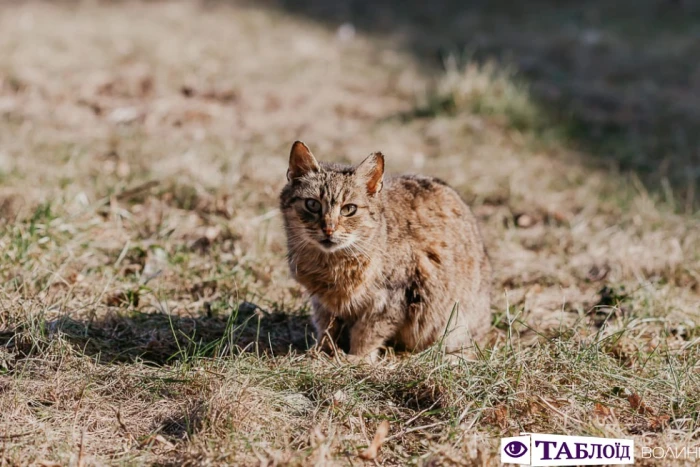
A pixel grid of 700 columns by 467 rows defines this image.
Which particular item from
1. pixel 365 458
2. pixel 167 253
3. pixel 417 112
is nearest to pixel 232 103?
pixel 417 112

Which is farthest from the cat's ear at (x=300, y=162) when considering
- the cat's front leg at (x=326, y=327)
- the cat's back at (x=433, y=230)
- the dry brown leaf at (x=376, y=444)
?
the dry brown leaf at (x=376, y=444)

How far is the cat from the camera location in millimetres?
3262

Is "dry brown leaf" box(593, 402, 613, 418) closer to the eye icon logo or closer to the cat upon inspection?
the eye icon logo

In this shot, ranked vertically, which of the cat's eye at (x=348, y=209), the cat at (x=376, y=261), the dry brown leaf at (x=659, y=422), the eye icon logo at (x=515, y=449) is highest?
the cat's eye at (x=348, y=209)

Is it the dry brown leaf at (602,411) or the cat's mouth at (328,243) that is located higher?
the cat's mouth at (328,243)

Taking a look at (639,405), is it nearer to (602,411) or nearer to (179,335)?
(602,411)

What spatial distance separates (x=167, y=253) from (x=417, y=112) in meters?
3.75

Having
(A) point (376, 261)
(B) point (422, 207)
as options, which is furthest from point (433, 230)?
(A) point (376, 261)

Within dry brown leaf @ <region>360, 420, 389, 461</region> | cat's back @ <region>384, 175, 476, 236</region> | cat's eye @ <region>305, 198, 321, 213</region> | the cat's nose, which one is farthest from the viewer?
cat's back @ <region>384, 175, 476, 236</region>

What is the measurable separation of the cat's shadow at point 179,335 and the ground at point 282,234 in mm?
17

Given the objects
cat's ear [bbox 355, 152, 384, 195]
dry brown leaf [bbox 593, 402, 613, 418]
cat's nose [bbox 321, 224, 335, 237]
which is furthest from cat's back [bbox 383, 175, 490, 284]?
dry brown leaf [bbox 593, 402, 613, 418]

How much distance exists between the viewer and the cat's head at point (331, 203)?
3.20m

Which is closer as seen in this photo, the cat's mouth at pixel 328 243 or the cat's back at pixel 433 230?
the cat's mouth at pixel 328 243

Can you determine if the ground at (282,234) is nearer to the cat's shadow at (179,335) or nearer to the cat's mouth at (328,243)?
the cat's shadow at (179,335)
